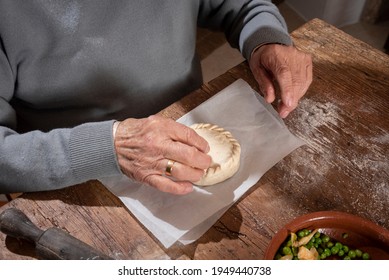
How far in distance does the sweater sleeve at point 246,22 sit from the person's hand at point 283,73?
5 cm

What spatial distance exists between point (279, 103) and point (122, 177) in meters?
0.57

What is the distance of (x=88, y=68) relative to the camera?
1.44m

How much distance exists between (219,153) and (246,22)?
589 millimetres

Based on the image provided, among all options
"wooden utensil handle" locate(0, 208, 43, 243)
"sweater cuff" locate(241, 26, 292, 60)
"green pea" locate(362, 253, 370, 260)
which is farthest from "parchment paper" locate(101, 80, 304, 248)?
"green pea" locate(362, 253, 370, 260)

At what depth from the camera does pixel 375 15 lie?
3406 millimetres

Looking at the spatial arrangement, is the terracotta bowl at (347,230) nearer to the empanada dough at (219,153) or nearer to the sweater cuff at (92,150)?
the empanada dough at (219,153)

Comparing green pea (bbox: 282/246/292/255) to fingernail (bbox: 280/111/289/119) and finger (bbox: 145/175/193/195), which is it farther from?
fingernail (bbox: 280/111/289/119)

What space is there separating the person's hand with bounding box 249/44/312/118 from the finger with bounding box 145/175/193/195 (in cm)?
41

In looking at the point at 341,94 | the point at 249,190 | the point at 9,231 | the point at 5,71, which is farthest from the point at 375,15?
the point at 9,231

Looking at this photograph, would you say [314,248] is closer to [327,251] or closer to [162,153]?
[327,251]

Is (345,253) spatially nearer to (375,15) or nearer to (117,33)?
(117,33)

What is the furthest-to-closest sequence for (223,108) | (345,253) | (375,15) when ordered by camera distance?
(375,15)
(223,108)
(345,253)

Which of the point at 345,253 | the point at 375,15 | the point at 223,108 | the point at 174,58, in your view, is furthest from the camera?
the point at 375,15

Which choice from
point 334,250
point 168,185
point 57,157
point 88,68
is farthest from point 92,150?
point 334,250
